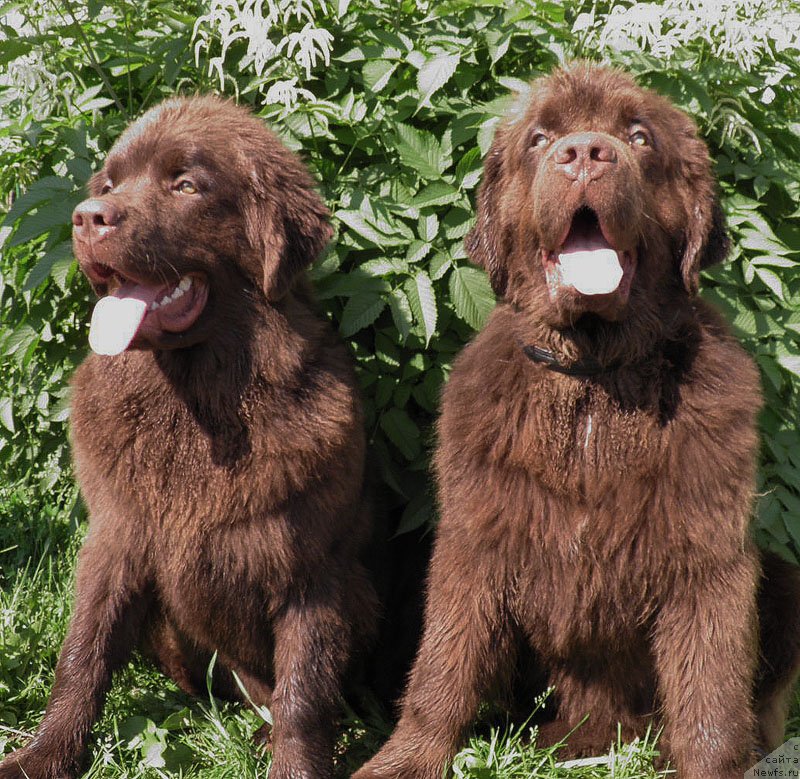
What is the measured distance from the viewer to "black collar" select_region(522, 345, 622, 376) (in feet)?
10.4

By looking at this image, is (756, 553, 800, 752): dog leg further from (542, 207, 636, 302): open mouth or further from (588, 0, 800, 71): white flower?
(588, 0, 800, 71): white flower

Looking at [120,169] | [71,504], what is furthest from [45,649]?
[120,169]

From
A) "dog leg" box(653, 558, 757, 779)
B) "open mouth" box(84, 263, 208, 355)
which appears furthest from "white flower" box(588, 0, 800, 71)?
"dog leg" box(653, 558, 757, 779)

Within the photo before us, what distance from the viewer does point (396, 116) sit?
3.93 m

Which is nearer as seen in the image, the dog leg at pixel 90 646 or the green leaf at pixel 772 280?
the dog leg at pixel 90 646

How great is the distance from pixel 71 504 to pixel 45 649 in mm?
915

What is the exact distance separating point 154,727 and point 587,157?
2136mm

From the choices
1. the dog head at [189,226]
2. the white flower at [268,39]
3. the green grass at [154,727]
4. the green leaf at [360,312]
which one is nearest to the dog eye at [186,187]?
the dog head at [189,226]

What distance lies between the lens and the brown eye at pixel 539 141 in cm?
323

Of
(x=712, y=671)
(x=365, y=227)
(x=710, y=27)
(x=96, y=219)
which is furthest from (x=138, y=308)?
(x=710, y=27)

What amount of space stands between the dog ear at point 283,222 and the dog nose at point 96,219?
43 cm

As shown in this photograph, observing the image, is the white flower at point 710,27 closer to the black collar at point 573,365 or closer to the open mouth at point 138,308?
the black collar at point 573,365

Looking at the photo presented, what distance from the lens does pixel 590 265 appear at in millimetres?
3027

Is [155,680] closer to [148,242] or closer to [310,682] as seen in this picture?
[310,682]
